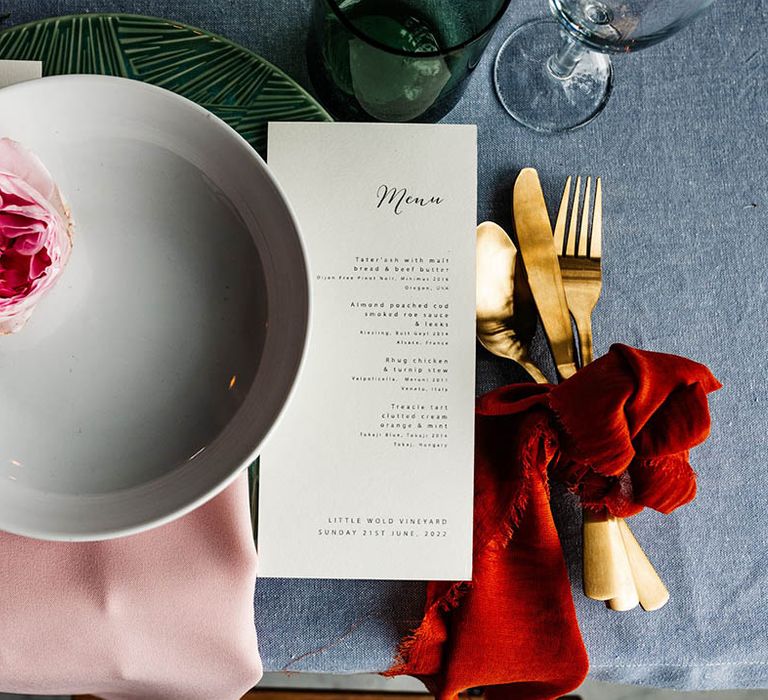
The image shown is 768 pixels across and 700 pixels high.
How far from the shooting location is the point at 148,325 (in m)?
0.38

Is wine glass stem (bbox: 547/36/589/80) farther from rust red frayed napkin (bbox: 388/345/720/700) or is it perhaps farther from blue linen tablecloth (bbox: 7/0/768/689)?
rust red frayed napkin (bbox: 388/345/720/700)

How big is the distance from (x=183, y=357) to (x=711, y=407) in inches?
11.8

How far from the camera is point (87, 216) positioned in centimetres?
38

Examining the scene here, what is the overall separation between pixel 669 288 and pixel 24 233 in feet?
1.12

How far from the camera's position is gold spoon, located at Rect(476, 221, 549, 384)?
43 cm

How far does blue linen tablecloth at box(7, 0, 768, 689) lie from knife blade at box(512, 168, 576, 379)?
0.01 m

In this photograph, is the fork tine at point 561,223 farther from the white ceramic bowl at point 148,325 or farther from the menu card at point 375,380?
the white ceramic bowl at point 148,325

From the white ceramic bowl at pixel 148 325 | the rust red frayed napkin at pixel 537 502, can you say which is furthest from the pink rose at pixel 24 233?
the rust red frayed napkin at pixel 537 502

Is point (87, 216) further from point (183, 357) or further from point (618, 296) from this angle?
point (618, 296)

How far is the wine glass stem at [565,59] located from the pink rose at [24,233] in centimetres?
29

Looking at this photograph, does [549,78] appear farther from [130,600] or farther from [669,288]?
[130,600]

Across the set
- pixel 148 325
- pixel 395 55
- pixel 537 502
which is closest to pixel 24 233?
pixel 148 325

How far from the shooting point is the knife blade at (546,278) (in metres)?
0.43

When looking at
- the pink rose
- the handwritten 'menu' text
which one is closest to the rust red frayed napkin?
the handwritten 'menu' text
